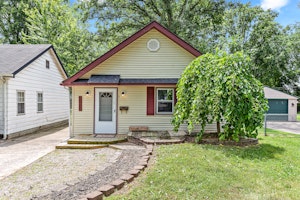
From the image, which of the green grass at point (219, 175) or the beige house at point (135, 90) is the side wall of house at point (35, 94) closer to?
the beige house at point (135, 90)

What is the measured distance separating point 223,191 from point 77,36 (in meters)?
18.2

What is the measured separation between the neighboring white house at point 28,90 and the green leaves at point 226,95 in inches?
281

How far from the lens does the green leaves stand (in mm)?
6551

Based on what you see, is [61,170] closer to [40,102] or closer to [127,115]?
[127,115]

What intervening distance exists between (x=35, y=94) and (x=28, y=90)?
726 mm

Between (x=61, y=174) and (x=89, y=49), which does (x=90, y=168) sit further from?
(x=89, y=49)

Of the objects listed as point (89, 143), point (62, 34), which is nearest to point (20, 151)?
point (89, 143)

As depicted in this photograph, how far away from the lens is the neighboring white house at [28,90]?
8.89 m

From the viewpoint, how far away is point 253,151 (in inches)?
257

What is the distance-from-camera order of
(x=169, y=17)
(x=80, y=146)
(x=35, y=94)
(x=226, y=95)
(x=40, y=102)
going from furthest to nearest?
(x=169, y=17) → (x=40, y=102) → (x=35, y=94) → (x=80, y=146) → (x=226, y=95)

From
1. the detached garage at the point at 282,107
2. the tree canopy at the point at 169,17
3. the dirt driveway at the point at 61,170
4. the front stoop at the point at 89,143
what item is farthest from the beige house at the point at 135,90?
the detached garage at the point at 282,107

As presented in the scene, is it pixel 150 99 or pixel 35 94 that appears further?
pixel 35 94

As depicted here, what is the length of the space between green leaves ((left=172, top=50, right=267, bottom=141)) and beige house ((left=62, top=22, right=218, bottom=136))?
1653 millimetres

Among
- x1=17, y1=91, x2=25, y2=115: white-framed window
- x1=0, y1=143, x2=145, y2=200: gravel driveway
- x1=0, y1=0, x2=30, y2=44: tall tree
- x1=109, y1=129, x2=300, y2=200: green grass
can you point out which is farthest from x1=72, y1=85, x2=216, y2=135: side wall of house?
x1=0, y1=0, x2=30, y2=44: tall tree
